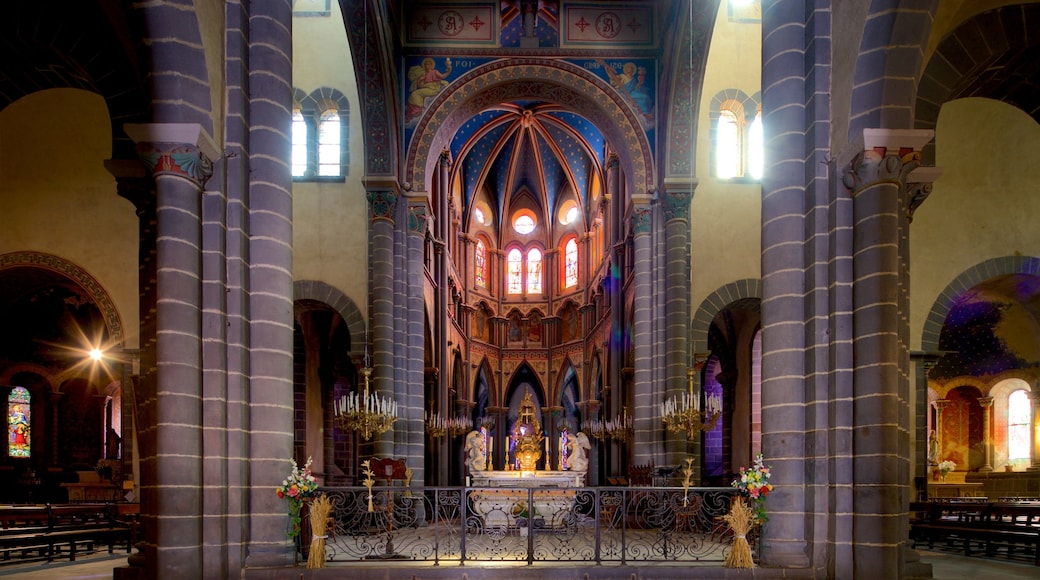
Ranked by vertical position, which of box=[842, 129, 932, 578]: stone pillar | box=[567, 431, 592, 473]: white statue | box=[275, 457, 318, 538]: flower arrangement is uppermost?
box=[842, 129, 932, 578]: stone pillar

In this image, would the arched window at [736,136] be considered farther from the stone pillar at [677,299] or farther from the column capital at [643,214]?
the column capital at [643,214]

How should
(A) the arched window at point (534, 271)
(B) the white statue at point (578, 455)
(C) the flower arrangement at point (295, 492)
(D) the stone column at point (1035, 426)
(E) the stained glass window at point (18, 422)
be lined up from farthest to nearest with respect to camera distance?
(A) the arched window at point (534, 271), (E) the stained glass window at point (18, 422), (D) the stone column at point (1035, 426), (B) the white statue at point (578, 455), (C) the flower arrangement at point (295, 492)

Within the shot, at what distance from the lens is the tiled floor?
11242mm

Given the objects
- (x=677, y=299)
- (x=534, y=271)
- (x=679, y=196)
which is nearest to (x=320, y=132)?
(x=679, y=196)

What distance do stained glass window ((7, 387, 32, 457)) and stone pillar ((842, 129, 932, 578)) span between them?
21989 millimetres

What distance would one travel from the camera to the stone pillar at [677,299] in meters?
19.0

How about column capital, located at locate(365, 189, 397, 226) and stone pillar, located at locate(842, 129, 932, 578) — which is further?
column capital, located at locate(365, 189, 397, 226)

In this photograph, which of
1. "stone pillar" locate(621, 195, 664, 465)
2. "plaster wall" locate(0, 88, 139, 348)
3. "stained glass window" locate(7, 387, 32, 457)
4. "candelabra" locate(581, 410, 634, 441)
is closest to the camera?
"plaster wall" locate(0, 88, 139, 348)

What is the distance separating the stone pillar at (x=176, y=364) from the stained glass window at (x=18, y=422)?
16.8 metres

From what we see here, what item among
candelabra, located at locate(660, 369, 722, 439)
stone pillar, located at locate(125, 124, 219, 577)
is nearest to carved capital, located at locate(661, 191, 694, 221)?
candelabra, located at locate(660, 369, 722, 439)

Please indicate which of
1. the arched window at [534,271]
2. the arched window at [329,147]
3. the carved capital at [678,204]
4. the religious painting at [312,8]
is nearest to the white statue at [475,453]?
the carved capital at [678,204]

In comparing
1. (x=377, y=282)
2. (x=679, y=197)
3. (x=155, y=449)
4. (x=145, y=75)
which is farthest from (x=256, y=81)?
(x=679, y=197)

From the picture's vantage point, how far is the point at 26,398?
75.7 feet

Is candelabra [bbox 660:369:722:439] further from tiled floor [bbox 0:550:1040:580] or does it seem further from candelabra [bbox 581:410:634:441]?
candelabra [bbox 581:410:634:441]
